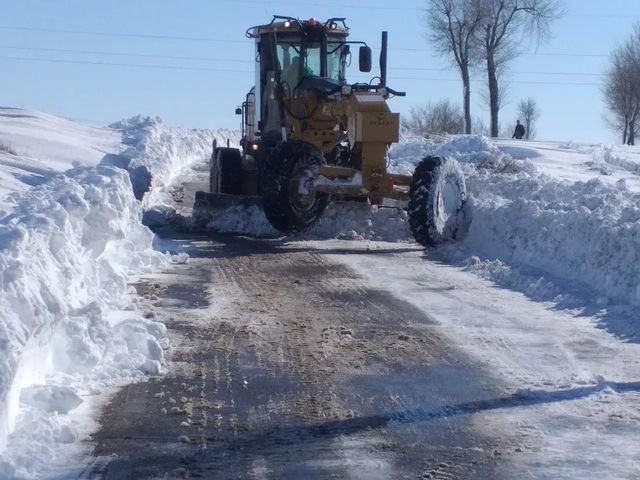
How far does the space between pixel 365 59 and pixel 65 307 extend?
9665 mm

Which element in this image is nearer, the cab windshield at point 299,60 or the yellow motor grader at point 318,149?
the yellow motor grader at point 318,149

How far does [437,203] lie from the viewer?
13.9 m

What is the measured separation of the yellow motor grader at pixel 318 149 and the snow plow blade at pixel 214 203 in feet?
0.05

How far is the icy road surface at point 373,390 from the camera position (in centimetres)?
557

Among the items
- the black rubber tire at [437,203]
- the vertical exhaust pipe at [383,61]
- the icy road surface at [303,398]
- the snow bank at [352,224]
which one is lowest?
the icy road surface at [303,398]

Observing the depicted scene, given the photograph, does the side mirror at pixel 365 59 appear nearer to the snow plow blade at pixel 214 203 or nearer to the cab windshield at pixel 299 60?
the cab windshield at pixel 299 60

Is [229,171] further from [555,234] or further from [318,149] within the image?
[555,234]

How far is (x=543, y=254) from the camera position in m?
12.2

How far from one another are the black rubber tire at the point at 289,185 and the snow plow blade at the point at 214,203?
1527 millimetres

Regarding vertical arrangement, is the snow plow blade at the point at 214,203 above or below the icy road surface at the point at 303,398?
above

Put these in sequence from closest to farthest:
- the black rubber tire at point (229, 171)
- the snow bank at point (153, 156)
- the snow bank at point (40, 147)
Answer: the snow bank at point (40, 147), the black rubber tire at point (229, 171), the snow bank at point (153, 156)

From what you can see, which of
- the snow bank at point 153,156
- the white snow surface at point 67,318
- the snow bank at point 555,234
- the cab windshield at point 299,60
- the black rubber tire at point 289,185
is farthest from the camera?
the snow bank at point 153,156

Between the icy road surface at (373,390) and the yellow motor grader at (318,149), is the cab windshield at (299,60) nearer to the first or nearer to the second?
the yellow motor grader at (318,149)

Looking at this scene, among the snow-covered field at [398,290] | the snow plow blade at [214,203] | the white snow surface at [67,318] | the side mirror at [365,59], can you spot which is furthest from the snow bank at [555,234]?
the white snow surface at [67,318]
